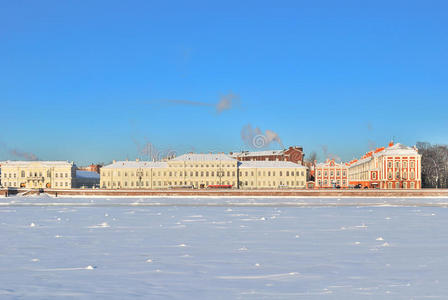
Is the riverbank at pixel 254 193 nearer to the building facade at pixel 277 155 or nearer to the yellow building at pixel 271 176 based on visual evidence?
the yellow building at pixel 271 176

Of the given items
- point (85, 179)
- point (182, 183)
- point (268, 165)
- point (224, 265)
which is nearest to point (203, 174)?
point (182, 183)

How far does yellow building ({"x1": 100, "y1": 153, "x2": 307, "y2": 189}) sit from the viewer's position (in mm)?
119812

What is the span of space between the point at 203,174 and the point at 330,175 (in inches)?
1003

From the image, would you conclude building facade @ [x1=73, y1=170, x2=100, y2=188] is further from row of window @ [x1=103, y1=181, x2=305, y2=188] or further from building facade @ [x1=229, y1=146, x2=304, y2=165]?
building facade @ [x1=229, y1=146, x2=304, y2=165]

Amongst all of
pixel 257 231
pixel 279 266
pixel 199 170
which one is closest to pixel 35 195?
pixel 199 170

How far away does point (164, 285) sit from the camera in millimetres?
10047

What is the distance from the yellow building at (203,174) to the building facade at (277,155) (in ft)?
57.5

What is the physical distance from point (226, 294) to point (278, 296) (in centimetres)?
82

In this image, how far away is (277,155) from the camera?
484 feet

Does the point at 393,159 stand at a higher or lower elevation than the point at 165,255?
higher

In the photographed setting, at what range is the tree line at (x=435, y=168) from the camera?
104m

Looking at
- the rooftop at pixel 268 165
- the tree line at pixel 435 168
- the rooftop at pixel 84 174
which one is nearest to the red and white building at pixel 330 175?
the rooftop at pixel 268 165

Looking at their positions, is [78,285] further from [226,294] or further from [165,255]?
[165,255]

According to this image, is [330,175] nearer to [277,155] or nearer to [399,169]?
[399,169]
